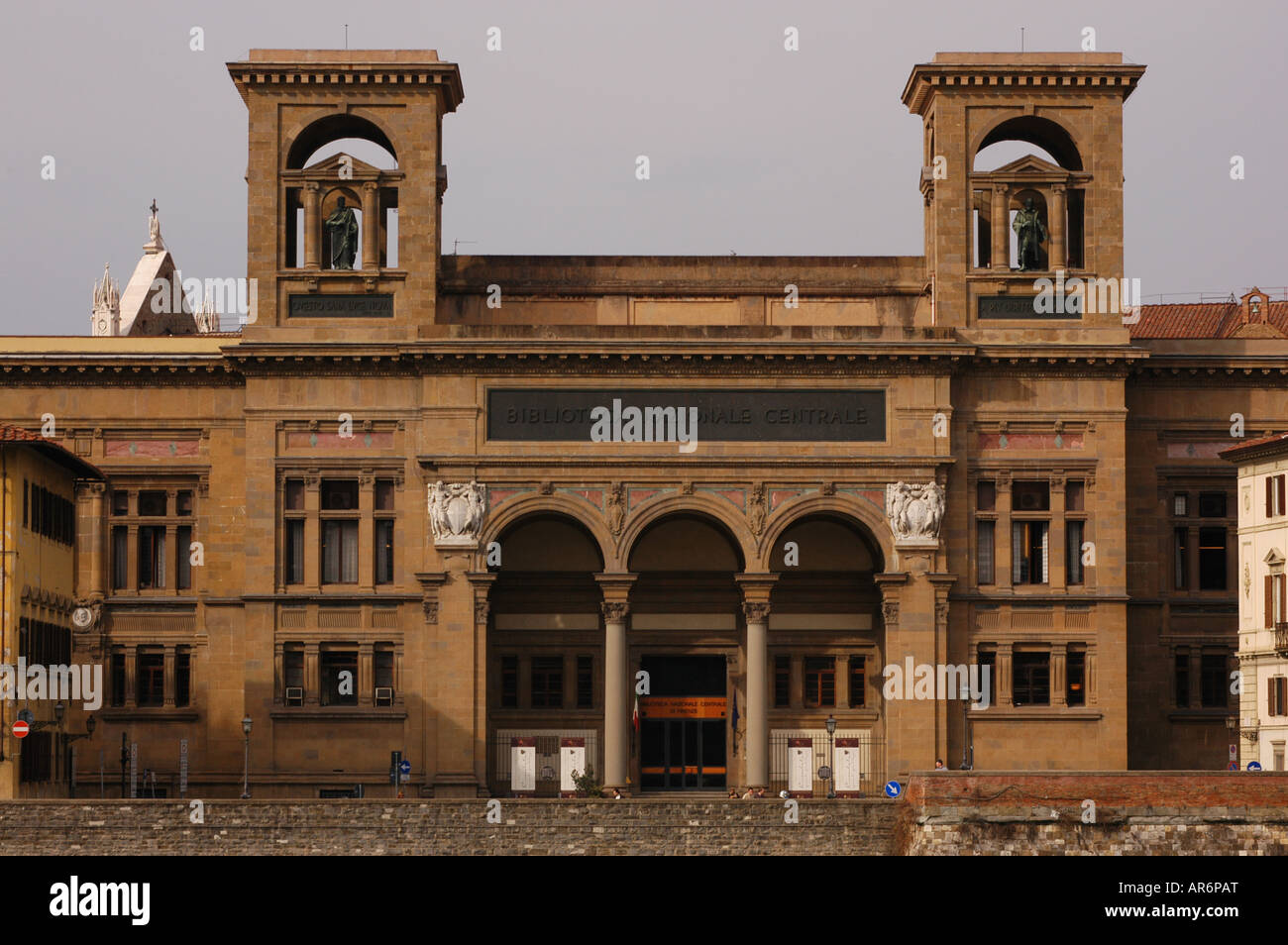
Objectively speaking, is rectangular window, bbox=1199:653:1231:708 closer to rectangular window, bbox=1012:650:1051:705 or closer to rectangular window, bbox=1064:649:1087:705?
rectangular window, bbox=1064:649:1087:705

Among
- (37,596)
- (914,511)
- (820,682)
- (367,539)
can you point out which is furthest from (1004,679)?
(37,596)

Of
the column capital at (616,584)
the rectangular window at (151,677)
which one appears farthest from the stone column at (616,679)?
the rectangular window at (151,677)

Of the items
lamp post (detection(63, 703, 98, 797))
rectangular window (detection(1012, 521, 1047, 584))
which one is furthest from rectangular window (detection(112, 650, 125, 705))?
rectangular window (detection(1012, 521, 1047, 584))

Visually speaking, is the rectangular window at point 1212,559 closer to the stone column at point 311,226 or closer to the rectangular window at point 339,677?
the rectangular window at point 339,677

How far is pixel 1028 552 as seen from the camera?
8219cm

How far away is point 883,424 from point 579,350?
978 cm

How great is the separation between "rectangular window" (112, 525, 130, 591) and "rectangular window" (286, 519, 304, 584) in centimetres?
587

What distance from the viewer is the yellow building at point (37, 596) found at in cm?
7131

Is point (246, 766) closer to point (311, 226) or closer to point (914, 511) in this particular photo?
point (311, 226)

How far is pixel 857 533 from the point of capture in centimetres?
8425

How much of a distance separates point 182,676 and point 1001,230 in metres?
29.9

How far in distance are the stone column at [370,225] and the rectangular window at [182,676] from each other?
13661 mm

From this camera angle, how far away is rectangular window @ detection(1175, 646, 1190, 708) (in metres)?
83.6

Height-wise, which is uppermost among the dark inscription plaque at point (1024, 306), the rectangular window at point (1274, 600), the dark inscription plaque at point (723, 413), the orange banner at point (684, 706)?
the dark inscription plaque at point (1024, 306)
